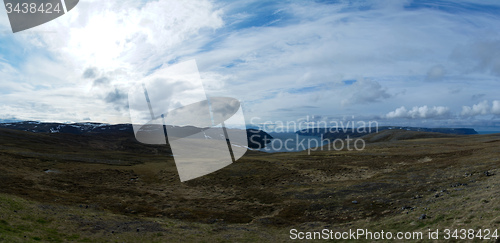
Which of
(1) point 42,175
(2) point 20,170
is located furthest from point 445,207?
(2) point 20,170

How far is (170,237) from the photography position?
22094 mm

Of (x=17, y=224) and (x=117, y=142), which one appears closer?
(x=17, y=224)

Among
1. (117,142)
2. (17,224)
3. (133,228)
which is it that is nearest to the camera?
(17,224)

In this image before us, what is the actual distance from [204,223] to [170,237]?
575cm

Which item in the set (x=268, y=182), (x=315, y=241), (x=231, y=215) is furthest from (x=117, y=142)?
(x=315, y=241)

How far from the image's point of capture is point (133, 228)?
23922 mm

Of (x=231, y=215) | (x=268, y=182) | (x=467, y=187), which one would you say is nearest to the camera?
(x=467, y=187)

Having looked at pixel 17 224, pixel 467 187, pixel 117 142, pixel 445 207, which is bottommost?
pixel 117 142

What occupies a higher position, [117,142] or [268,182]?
[268,182]

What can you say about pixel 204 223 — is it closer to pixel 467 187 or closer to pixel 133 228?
pixel 133 228

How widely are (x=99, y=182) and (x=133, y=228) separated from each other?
1116 inches

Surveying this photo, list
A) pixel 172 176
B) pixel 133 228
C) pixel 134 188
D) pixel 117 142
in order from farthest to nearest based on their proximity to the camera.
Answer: pixel 117 142 < pixel 172 176 < pixel 134 188 < pixel 133 228

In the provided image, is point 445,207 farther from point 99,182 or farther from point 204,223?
point 99,182

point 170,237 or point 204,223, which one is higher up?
point 170,237
